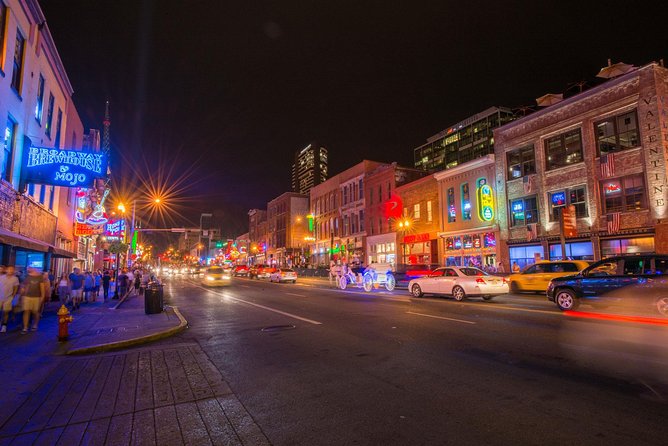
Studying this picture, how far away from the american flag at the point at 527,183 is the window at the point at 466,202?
5098 millimetres

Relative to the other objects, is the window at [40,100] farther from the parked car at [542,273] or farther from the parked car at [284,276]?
the parked car at [542,273]

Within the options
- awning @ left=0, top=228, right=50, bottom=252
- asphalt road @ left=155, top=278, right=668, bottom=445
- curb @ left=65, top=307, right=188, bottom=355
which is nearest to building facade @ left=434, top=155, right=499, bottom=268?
asphalt road @ left=155, top=278, right=668, bottom=445

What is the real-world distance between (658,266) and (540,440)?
10364mm

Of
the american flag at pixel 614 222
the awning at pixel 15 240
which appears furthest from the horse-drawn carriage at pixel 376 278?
the awning at pixel 15 240

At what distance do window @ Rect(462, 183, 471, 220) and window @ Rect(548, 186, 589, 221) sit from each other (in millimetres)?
6939

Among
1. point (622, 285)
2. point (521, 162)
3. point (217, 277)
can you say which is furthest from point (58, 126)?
point (521, 162)

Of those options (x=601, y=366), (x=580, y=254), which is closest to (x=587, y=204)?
(x=580, y=254)

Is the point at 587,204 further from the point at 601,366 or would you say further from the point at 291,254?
the point at 291,254

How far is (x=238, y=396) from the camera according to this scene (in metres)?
5.34

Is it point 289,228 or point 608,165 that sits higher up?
point 289,228

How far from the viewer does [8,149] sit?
14805mm

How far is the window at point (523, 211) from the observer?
92.2ft

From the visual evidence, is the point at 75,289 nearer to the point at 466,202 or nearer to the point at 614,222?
the point at 466,202

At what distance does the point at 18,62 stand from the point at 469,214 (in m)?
30.2
